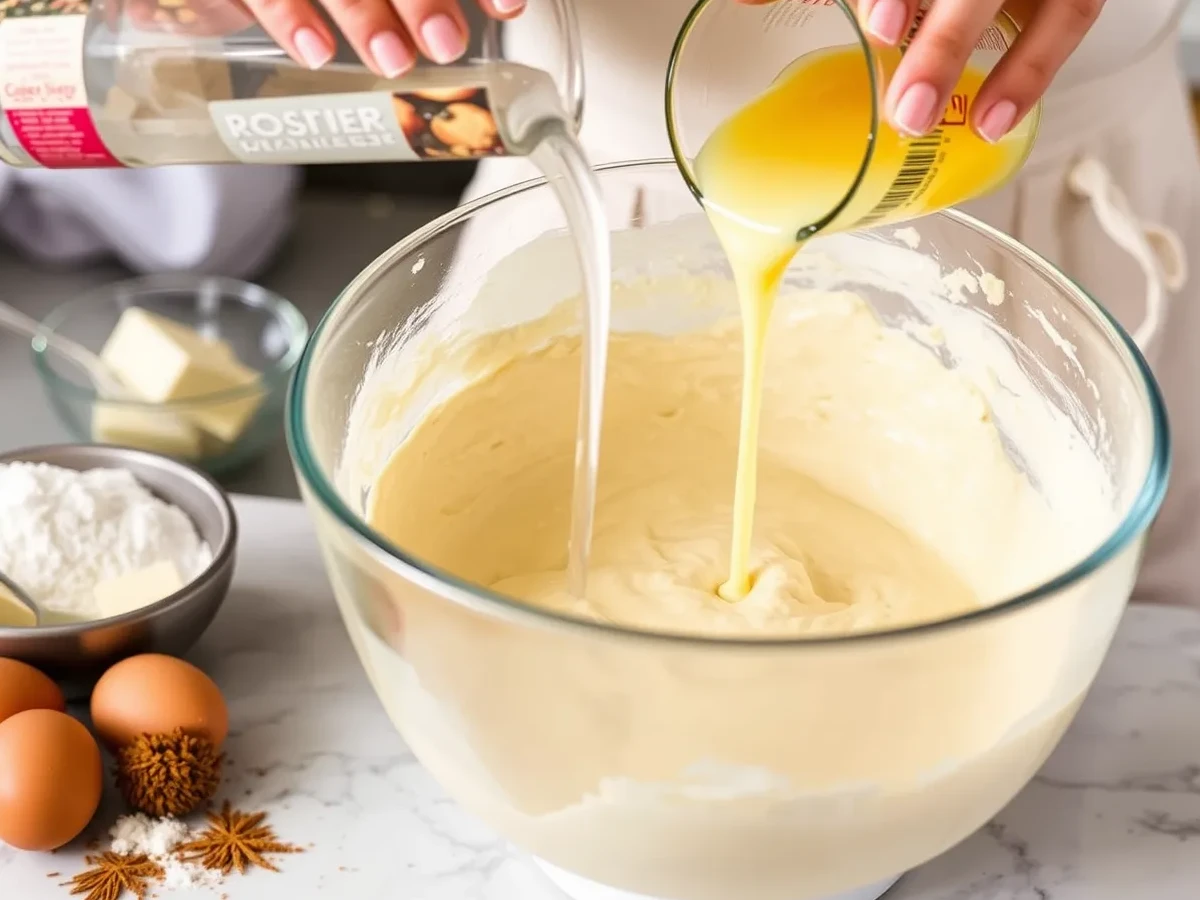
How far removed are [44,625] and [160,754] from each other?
152 millimetres

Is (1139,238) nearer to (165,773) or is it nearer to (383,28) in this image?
(383,28)

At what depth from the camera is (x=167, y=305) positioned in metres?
1.62

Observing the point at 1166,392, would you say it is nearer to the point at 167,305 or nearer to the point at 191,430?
the point at 191,430

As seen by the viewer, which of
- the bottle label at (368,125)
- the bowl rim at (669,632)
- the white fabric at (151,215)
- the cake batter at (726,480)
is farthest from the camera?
the white fabric at (151,215)

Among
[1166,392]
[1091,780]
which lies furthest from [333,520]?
[1166,392]

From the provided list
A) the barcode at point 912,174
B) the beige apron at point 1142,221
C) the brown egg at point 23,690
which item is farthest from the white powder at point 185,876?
the beige apron at point 1142,221

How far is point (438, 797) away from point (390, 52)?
1.57 ft

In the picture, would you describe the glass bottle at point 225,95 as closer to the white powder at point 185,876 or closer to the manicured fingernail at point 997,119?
the manicured fingernail at point 997,119

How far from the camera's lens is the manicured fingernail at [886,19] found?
697 millimetres

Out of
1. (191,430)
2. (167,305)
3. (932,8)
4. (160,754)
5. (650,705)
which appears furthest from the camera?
(167,305)

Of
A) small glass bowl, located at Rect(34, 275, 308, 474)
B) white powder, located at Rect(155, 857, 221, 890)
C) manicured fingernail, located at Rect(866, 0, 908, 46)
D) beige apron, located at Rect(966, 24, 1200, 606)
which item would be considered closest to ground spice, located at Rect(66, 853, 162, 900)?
white powder, located at Rect(155, 857, 221, 890)

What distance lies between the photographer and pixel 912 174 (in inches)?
28.8

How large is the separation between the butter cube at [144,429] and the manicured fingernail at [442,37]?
0.70 m

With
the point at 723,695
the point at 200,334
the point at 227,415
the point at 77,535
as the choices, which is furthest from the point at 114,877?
the point at 200,334
